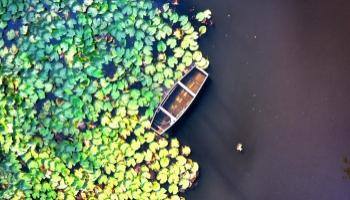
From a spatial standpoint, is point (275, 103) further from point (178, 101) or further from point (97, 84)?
point (97, 84)

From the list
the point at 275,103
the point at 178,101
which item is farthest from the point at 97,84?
the point at 275,103

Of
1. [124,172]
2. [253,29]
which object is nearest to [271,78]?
[253,29]

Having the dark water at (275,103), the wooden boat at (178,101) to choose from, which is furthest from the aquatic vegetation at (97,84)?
the dark water at (275,103)

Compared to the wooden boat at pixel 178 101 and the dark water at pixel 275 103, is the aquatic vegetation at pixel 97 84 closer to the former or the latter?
the wooden boat at pixel 178 101

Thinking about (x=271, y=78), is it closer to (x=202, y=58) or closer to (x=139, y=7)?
(x=202, y=58)
